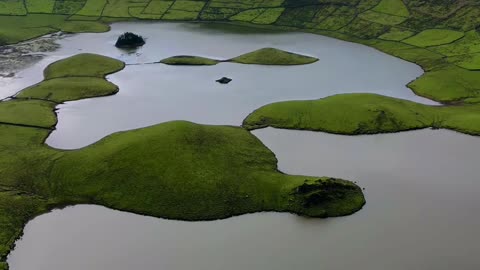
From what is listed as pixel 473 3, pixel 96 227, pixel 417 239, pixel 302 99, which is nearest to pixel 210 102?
pixel 302 99

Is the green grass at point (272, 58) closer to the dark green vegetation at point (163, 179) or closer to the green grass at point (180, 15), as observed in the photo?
the dark green vegetation at point (163, 179)

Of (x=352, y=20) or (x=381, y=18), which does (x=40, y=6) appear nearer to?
(x=352, y=20)

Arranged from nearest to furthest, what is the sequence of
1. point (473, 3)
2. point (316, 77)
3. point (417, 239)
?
point (417, 239) < point (316, 77) < point (473, 3)

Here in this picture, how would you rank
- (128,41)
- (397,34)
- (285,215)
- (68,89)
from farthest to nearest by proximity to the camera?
(397,34), (128,41), (68,89), (285,215)

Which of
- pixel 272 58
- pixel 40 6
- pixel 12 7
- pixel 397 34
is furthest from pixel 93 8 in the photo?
pixel 397 34

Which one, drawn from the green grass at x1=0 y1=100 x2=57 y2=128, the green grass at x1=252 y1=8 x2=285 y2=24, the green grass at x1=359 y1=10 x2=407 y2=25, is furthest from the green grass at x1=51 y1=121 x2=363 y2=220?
the green grass at x1=252 y1=8 x2=285 y2=24

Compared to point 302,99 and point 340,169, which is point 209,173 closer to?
point 340,169

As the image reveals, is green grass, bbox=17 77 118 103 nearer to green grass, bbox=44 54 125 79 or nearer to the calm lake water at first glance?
the calm lake water

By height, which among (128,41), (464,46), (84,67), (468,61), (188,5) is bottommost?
(188,5)
